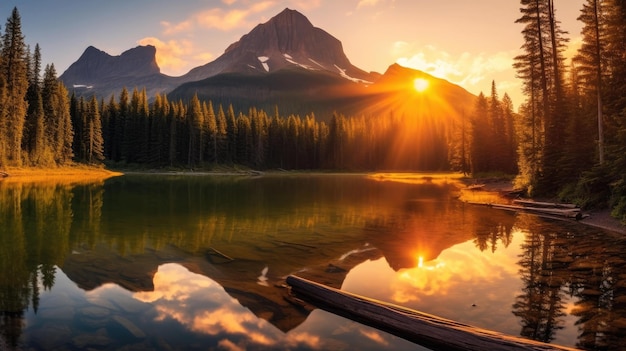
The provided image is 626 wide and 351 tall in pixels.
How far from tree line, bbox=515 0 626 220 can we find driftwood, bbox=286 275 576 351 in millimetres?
20232

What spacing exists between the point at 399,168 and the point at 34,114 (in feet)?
367

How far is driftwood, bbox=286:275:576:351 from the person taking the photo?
7.16 metres

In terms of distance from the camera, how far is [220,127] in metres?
121

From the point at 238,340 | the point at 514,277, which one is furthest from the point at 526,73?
the point at 238,340

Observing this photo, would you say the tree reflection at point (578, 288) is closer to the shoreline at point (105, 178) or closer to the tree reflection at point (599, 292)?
the tree reflection at point (599, 292)

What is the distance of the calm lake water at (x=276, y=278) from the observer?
8797 mm

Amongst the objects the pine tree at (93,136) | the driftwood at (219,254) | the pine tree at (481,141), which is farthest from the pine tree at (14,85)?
the pine tree at (481,141)

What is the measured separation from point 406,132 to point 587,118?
386ft

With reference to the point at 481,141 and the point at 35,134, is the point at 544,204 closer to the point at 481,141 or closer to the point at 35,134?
the point at 481,141

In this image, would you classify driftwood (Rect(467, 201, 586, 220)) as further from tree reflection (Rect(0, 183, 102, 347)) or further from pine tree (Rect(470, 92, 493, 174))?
pine tree (Rect(470, 92, 493, 174))

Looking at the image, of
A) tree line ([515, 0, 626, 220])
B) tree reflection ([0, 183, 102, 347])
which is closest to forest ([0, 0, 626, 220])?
tree line ([515, 0, 626, 220])

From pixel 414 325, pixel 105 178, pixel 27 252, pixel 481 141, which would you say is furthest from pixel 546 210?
pixel 105 178

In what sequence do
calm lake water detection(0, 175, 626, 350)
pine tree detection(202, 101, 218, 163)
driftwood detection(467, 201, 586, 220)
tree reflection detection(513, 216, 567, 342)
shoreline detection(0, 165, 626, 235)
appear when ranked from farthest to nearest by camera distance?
pine tree detection(202, 101, 218, 163) < driftwood detection(467, 201, 586, 220) < shoreline detection(0, 165, 626, 235) < tree reflection detection(513, 216, 567, 342) < calm lake water detection(0, 175, 626, 350)

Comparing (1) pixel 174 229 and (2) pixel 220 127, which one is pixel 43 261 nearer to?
(1) pixel 174 229
